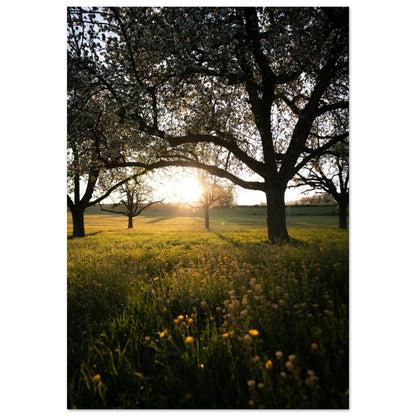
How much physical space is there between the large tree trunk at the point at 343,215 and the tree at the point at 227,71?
199 cm

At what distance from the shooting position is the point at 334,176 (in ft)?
20.8

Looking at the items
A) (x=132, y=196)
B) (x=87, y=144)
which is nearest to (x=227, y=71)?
(x=87, y=144)

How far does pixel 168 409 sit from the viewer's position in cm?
202

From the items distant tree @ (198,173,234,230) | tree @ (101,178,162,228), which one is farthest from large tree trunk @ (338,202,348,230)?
tree @ (101,178,162,228)

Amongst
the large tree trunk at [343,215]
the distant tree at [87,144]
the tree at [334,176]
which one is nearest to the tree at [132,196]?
the distant tree at [87,144]

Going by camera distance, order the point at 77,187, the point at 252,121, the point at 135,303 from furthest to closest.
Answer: the point at 77,187 < the point at 252,121 < the point at 135,303

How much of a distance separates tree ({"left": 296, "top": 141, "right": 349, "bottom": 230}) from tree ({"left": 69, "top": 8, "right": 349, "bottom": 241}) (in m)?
0.37

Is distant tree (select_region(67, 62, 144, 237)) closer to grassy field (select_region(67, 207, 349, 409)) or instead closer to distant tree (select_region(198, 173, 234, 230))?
distant tree (select_region(198, 173, 234, 230))

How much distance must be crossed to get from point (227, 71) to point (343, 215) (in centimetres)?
421

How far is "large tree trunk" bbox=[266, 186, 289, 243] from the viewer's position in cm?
721

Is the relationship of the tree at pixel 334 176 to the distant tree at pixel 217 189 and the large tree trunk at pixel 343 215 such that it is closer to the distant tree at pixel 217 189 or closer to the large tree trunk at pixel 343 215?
the large tree trunk at pixel 343 215
